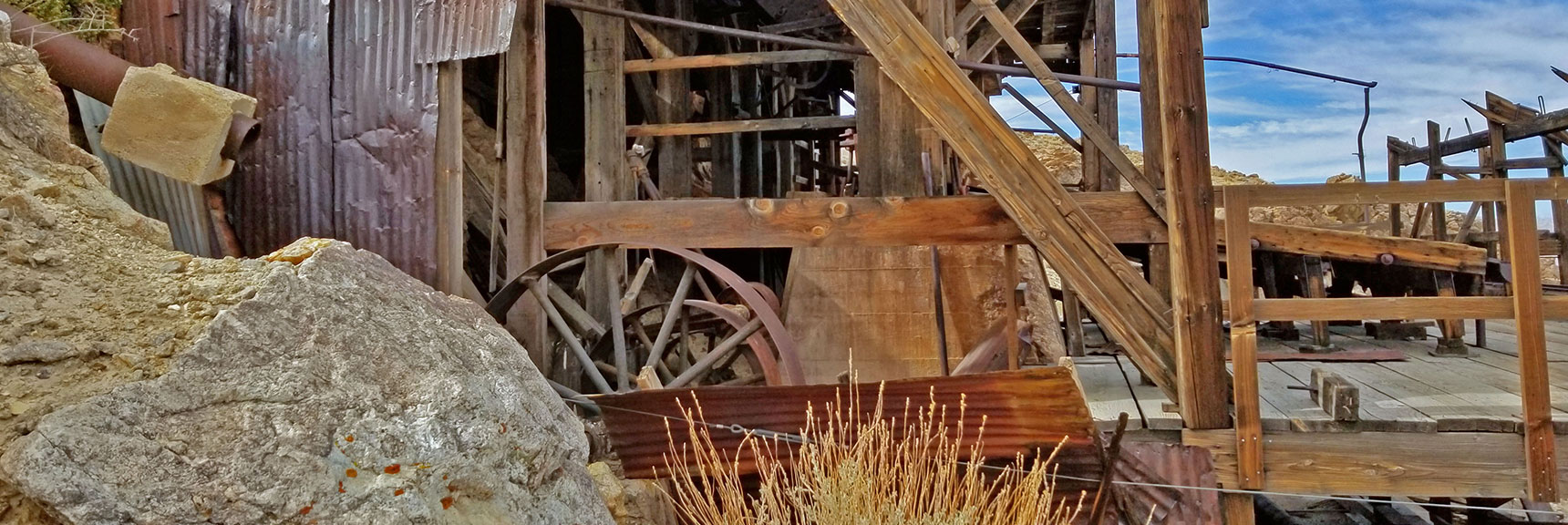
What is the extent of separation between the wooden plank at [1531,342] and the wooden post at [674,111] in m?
5.78

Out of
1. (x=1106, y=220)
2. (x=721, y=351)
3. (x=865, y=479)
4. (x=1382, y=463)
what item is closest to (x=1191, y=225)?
(x=1106, y=220)

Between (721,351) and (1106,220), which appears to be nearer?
(1106,220)

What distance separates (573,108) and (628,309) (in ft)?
16.2

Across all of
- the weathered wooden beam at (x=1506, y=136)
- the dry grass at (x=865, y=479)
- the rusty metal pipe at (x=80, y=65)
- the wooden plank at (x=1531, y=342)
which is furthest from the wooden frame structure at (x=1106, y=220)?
the weathered wooden beam at (x=1506, y=136)

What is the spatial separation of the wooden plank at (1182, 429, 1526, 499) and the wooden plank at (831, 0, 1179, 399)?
35cm

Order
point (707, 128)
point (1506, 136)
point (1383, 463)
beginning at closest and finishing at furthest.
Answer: point (1383, 463), point (707, 128), point (1506, 136)

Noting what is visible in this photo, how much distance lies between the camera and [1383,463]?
4.07 meters

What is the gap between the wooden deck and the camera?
4.09 m

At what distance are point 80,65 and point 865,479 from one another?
3908mm

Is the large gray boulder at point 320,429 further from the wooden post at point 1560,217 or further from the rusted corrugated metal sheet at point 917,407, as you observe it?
the wooden post at point 1560,217

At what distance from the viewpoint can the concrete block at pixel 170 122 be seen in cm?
392

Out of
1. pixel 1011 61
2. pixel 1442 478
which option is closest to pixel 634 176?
pixel 1442 478

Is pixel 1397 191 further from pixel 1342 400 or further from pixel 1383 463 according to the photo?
pixel 1383 463

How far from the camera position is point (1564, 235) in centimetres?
1098
